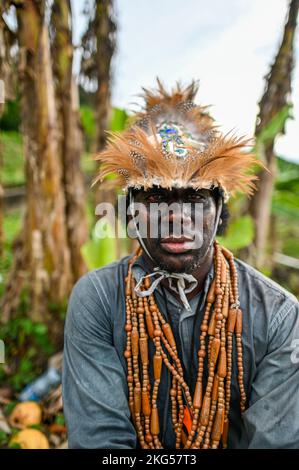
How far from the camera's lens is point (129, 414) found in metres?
1.82

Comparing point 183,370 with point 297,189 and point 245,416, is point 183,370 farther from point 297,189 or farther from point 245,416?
point 297,189

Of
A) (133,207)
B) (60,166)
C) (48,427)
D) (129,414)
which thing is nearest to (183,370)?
(129,414)

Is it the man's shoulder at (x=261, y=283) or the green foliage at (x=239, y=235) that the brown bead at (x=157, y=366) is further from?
the green foliage at (x=239, y=235)

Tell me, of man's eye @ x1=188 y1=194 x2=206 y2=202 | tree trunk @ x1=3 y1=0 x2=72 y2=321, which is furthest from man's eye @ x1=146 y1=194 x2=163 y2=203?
tree trunk @ x1=3 y1=0 x2=72 y2=321

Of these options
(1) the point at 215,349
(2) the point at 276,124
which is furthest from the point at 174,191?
(2) the point at 276,124

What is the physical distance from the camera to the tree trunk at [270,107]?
393cm

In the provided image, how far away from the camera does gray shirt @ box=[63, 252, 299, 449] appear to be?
170cm

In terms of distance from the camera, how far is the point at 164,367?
1.96m

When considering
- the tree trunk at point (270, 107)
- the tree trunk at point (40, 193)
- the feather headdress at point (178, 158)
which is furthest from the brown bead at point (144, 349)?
the tree trunk at point (270, 107)

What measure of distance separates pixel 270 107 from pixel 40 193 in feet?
7.85

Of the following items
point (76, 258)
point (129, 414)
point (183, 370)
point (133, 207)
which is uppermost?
point (133, 207)

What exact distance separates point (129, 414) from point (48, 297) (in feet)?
7.23

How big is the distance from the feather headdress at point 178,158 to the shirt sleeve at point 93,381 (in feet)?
1.97

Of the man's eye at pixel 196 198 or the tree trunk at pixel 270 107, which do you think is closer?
the man's eye at pixel 196 198
